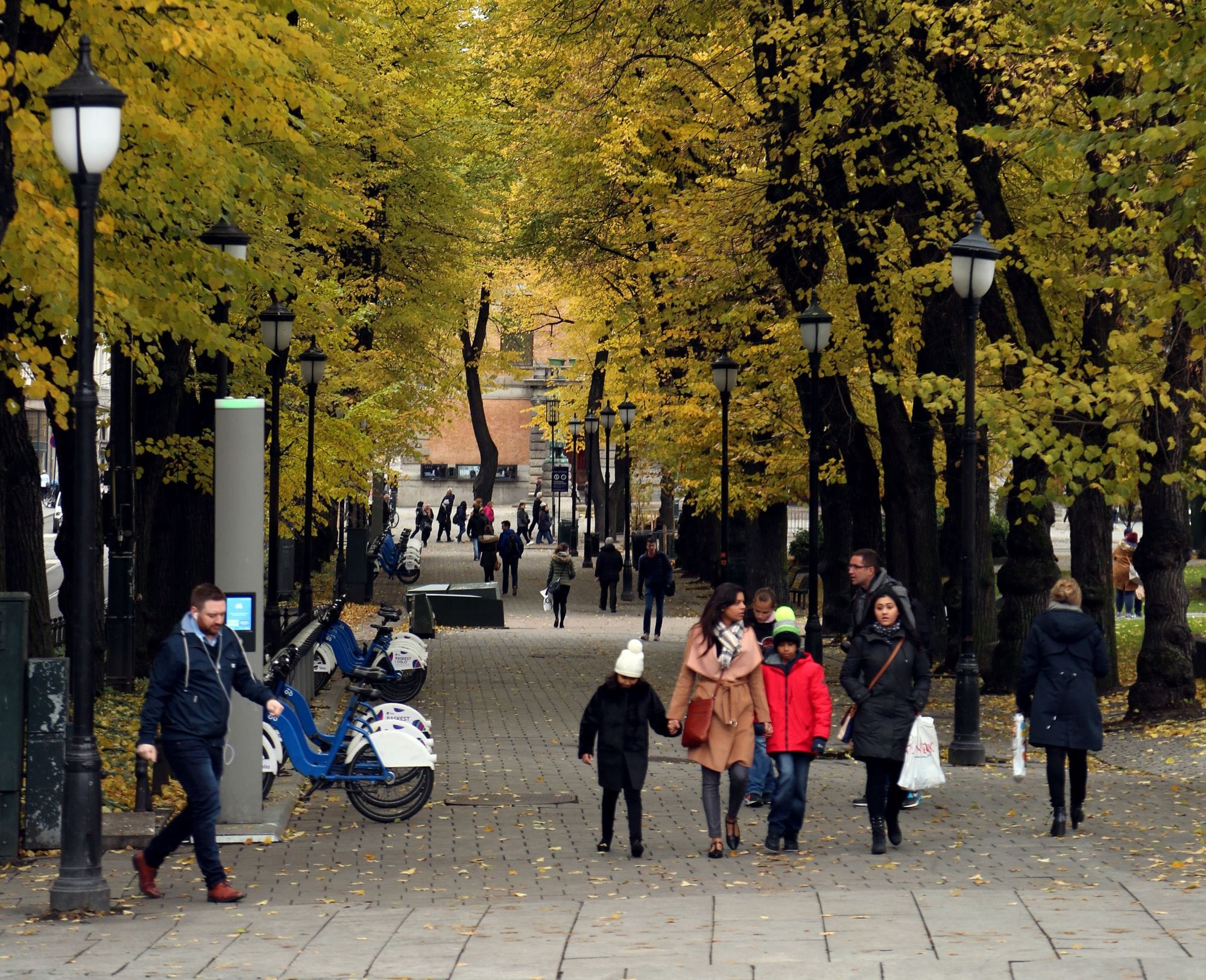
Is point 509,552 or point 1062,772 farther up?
point 509,552

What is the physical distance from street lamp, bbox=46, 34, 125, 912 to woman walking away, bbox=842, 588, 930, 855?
452cm

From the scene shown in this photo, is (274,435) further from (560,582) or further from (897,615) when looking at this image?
(897,615)

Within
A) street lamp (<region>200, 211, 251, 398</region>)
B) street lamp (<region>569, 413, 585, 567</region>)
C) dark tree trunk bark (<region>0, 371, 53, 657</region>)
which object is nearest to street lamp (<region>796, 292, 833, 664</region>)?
street lamp (<region>200, 211, 251, 398</region>)

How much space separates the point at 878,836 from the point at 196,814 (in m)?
4.21

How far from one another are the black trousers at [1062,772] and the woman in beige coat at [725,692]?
198 centimetres

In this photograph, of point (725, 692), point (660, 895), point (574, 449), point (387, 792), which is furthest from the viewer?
point (574, 449)

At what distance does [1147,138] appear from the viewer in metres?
13.1

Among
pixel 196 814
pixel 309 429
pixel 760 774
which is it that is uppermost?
pixel 309 429

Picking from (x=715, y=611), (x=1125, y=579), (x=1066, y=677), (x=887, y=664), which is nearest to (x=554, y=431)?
(x=1125, y=579)

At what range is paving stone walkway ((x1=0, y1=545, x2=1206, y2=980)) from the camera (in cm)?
809

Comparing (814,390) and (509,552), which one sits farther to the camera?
(509,552)

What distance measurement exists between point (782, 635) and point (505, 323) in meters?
51.9

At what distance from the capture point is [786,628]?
11.7m

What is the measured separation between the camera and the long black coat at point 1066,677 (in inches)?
468
